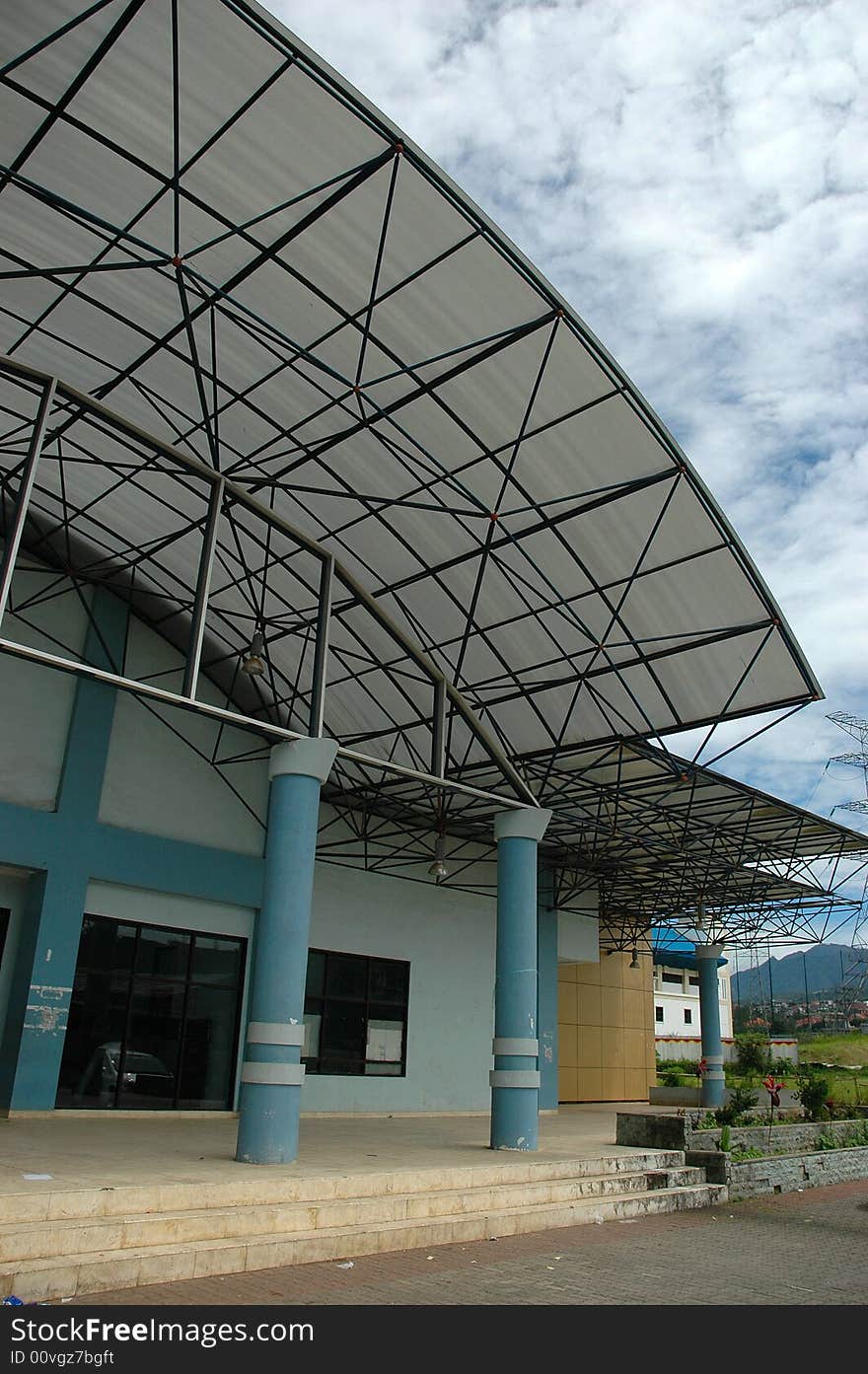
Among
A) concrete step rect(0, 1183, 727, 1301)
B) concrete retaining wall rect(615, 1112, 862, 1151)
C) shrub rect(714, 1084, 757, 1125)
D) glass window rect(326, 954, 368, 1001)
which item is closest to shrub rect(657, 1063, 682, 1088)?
glass window rect(326, 954, 368, 1001)

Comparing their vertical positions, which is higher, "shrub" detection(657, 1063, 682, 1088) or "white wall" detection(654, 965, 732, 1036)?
"white wall" detection(654, 965, 732, 1036)

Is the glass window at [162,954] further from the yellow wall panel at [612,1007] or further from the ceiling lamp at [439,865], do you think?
the yellow wall panel at [612,1007]

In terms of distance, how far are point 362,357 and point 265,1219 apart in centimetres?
1097

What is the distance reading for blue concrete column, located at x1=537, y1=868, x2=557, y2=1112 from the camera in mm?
30656

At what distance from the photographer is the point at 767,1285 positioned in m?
9.20

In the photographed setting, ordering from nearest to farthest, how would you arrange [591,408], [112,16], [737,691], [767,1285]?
1. [767,1285]
2. [112,16]
3. [591,408]
4. [737,691]

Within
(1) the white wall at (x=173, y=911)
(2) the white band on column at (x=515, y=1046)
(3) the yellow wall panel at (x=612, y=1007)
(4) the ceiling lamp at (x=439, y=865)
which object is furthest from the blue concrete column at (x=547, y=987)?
(2) the white band on column at (x=515, y=1046)

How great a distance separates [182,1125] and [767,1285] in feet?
42.4

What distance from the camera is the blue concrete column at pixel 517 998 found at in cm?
1562

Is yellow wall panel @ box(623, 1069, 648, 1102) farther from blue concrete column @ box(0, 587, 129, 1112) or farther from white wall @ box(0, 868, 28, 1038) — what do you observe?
white wall @ box(0, 868, 28, 1038)

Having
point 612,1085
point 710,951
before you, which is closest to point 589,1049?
point 612,1085

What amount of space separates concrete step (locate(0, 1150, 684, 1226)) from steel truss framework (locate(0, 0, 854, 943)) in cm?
510
